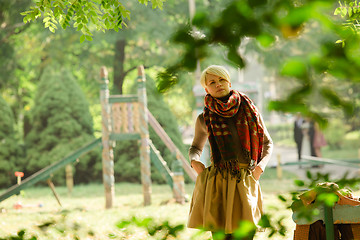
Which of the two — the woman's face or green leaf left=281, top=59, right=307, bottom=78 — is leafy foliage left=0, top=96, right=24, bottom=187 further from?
green leaf left=281, top=59, right=307, bottom=78

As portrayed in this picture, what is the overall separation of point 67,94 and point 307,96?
48.9 feet

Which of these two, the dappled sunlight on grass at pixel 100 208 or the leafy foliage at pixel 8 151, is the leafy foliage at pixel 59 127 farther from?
the dappled sunlight on grass at pixel 100 208

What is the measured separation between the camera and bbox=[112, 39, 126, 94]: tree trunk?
710 inches

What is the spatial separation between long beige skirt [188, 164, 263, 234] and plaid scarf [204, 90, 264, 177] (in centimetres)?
8

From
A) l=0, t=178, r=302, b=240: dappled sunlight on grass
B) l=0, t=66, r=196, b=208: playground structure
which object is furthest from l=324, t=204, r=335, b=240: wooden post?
l=0, t=66, r=196, b=208: playground structure

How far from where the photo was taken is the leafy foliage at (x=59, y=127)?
1493 cm

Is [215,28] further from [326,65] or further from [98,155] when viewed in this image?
[98,155]

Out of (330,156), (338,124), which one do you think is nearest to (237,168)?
(330,156)

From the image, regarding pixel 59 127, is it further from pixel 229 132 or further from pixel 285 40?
pixel 285 40

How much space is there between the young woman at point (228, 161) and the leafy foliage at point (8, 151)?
12.3 metres

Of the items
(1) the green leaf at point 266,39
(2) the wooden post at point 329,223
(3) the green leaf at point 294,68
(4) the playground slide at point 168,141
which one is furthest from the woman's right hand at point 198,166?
(4) the playground slide at point 168,141

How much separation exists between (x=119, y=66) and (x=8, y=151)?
5237mm

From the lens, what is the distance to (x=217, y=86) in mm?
3502

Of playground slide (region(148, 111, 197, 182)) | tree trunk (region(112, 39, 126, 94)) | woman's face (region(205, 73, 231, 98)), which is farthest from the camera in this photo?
tree trunk (region(112, 39, 126, 94))
